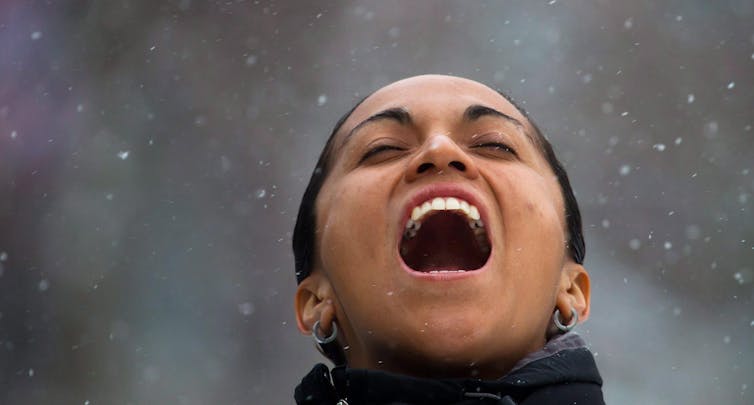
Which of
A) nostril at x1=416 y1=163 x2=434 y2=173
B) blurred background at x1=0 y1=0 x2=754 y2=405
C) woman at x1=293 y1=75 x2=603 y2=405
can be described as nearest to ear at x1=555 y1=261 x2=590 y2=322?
woman at x1=293 y1=75 x2=603 y2=405

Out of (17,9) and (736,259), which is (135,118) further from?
(736,259)

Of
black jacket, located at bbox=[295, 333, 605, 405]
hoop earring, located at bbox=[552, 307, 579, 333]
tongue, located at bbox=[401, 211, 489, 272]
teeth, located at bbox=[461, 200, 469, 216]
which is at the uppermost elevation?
teeth, located at bbox=[461, 200, 469, 216]

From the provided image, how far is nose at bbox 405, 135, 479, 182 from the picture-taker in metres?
2.84

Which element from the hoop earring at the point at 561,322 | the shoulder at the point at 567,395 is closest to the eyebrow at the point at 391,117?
the hoop earring at the point at 561,322

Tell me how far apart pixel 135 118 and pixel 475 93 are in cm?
664

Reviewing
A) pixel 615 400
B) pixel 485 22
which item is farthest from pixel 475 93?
pixel 485 22

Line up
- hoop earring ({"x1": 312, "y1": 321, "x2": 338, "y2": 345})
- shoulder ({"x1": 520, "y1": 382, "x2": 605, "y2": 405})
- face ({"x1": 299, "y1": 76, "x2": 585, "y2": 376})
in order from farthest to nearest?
hoop earring ({"x1": 312, "y1": 321, "x2": 338, "y2": 345}), face ({"x1": 299, "y1": 76, "x2": 585, "y2": 376}), shoulder ({"x1": 520, "y1": 382, "x2": 605, "y2": 405})

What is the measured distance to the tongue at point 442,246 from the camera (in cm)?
316

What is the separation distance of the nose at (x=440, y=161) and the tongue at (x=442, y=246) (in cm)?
29

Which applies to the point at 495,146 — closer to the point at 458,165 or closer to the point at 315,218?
the point at 458,165

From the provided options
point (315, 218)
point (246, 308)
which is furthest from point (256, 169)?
point (315, 218)

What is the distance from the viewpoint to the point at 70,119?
9039mm

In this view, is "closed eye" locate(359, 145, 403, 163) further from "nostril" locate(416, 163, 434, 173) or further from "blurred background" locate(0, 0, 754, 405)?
"blurred background" locate(0, 0, 754, 405)

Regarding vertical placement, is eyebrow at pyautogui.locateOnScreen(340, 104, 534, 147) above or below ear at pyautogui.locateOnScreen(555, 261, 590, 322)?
above
